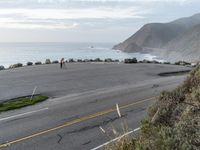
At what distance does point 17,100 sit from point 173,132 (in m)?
14.8

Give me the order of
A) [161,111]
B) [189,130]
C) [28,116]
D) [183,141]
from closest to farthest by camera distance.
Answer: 1. [183,141]
2. [189,130]
3. [161,111]
4. [28,116]

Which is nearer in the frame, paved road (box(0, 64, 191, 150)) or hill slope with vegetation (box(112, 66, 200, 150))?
hill slope with vegetation (box(112, 66, 200, 150))

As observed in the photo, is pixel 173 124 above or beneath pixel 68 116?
above

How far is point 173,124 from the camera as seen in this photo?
7984 mm

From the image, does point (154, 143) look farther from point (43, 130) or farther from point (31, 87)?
point (31, 87)

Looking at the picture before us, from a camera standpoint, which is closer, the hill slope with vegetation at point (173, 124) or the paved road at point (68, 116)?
the hill slope with vegetation at point (173, 124)

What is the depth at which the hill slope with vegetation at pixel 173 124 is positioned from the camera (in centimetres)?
642

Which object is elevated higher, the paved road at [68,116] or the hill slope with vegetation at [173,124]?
the hill slope with vegetation at [173,124]

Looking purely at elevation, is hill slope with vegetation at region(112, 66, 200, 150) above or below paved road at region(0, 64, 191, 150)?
above

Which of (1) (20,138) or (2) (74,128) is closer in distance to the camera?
(1) (20,138)

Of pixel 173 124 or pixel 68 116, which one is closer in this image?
pixel 173 124

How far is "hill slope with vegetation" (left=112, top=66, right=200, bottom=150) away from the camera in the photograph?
6422 millimetres

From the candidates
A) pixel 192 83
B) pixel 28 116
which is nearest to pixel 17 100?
pixel 28 116

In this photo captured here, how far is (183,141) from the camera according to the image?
6371mm
